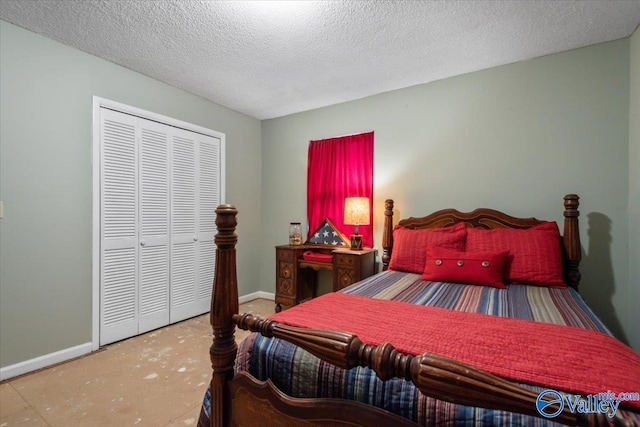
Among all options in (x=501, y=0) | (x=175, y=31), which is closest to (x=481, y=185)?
(x=501, y=0)

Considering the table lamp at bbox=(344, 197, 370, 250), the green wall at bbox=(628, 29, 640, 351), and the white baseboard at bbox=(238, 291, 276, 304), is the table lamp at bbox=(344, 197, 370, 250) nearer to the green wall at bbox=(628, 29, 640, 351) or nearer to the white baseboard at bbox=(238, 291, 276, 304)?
the white baseboard at bbox=(238, 291, 276, 304)

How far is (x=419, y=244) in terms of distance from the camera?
2402mm

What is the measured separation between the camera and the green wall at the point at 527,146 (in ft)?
7.22

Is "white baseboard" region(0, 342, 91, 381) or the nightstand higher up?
the nightstand

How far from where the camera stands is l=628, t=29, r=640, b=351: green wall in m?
2.01

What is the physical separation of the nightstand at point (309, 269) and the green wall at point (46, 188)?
1.73m

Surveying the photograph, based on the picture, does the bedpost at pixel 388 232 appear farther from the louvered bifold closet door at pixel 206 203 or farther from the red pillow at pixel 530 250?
the louvered bifold closet door at pixel 206 203

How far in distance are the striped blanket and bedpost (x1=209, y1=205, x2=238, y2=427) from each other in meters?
0.06

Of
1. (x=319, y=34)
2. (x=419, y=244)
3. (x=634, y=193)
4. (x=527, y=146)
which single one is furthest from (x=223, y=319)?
(x=634, y=193)

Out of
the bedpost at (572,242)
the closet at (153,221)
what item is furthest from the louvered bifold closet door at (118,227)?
the bedpost at (572,242)

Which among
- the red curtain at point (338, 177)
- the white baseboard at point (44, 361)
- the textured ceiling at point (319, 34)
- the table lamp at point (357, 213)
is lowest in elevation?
the white baseboard at point (44, 361)

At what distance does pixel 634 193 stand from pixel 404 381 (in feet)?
7.88

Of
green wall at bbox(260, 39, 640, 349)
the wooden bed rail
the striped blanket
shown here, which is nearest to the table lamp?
green wall at bbox(260, 39, 640, 349)
